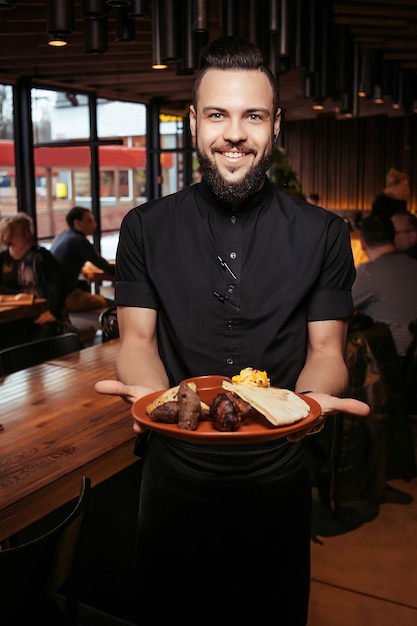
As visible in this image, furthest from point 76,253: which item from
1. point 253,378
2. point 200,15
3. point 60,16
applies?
point 253,378

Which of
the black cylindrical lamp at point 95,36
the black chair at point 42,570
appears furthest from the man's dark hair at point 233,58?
the black cylindrical lamp at point 95,36

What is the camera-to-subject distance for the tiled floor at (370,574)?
9.18 ft

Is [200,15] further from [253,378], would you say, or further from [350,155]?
[350,155]

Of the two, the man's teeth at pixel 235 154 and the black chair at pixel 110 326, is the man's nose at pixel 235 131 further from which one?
the black chair at pixel 110 326

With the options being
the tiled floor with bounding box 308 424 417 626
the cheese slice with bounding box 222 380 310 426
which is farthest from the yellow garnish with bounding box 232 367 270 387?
the tiled floor with bounding box 308 424 417 626

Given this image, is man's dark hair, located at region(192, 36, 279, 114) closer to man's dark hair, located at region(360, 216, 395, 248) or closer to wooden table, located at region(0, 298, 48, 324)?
man's dark hair, located at region(360, 216, 395, 248)

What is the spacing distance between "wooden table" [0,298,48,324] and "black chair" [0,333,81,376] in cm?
141

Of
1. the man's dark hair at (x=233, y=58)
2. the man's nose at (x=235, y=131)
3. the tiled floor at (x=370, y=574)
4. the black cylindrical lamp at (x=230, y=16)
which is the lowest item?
the tiled floor at (x=370, y=574)

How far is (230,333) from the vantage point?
1.64 meters

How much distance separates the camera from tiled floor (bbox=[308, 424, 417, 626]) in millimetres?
2799

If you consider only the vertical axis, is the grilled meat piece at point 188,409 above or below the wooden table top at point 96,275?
above

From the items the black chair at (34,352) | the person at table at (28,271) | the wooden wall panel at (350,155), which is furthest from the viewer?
the wooden wall panel at (350,155)

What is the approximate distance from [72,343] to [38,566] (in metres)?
2.28

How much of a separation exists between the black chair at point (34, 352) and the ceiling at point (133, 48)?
5.58 ft
